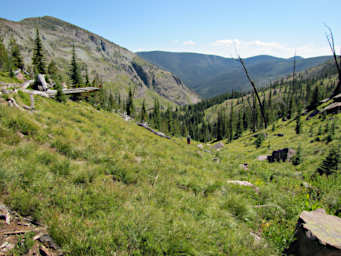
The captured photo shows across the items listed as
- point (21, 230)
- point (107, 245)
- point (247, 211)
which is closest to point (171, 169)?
point (247, 211)

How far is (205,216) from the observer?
15.8 feet

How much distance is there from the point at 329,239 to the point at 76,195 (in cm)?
587

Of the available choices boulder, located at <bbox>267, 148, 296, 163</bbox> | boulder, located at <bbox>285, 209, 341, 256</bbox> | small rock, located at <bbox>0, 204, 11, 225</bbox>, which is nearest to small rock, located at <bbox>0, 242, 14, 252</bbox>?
small rock, located at <bbox>0, 204, 11, 225</bbox>

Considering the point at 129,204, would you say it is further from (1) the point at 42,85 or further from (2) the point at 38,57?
(2) the point at 38,57

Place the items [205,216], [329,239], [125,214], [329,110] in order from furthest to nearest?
1. [329,110]
2. [205,216]
3. [125,214]
4. [329,239]

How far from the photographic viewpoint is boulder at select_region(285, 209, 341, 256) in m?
3.50

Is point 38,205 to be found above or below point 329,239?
above

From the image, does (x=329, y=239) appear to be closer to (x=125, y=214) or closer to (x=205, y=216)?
(x=205, y=216)

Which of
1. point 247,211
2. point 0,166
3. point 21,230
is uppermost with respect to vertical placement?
point 0,166

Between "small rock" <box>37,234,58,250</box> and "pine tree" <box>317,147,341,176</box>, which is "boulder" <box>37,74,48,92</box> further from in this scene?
"pine tree" <box>317,147,341,176</box>

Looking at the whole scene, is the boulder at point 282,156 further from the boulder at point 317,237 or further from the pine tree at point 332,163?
the boulder at point 317,237

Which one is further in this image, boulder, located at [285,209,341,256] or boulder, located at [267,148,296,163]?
boulder, located at [267,148,296,163]

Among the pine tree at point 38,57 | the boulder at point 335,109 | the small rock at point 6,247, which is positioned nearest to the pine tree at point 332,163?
the small rock at point 6,247

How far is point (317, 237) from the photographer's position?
369cm
